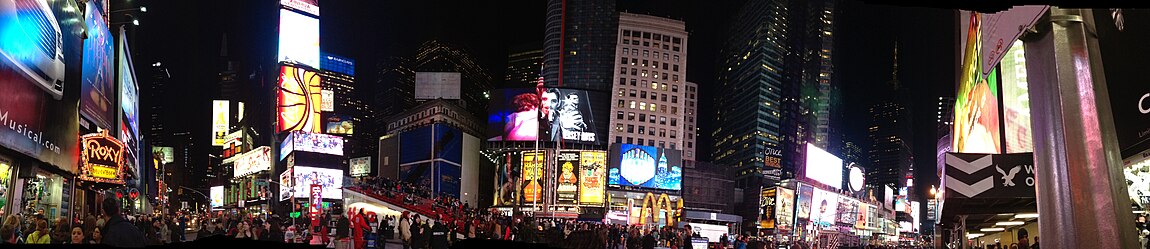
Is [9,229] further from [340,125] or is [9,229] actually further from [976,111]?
[340,125]

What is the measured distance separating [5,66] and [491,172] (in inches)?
4344

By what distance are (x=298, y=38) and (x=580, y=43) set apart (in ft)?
235

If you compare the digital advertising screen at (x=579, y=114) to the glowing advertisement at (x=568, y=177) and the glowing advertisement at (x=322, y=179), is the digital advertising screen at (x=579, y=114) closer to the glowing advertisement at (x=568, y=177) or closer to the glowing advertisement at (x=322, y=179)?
the glowing advertisement at (x=568, y=177)

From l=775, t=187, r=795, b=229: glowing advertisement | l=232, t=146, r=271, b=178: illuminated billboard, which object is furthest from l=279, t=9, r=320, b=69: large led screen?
l=775, t=187, r=795, b=229: glowing advertisement

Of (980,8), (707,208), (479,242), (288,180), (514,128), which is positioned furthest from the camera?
(707,208)

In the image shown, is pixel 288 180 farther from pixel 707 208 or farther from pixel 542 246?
pixel 542 246

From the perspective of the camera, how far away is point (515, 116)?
91688 mm

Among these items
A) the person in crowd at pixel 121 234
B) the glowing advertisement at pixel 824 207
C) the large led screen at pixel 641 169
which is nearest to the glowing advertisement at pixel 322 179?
the large led screen at pixel 641 169

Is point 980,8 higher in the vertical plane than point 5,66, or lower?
lower

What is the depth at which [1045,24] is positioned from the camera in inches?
205

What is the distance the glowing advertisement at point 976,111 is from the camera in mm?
17344

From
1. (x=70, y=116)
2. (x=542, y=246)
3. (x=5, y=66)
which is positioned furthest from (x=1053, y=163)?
(x=70, y=116)

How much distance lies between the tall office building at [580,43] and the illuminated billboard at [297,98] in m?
66.0

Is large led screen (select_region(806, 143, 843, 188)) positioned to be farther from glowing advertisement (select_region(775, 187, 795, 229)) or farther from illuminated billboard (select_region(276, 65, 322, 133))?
illuminated billboard (select_region(276, 65, 322, 133))
